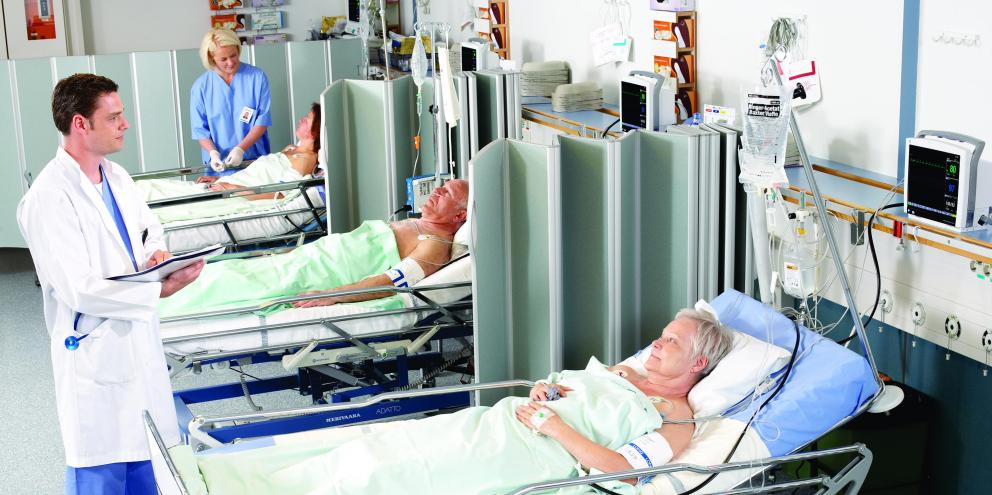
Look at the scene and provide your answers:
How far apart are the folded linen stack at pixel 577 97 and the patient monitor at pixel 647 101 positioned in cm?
78

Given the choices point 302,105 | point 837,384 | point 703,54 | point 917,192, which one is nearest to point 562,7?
point 703,54

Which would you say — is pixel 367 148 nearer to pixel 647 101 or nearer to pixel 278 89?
pixel 647 101

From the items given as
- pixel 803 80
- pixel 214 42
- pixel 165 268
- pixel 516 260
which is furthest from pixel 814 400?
pixel 214 42

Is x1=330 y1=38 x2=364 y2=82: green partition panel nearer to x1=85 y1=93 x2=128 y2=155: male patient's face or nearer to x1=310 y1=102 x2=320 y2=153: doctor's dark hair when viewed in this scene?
x1=310 y1=102 x2=320 y2=153: doctor's dark hair

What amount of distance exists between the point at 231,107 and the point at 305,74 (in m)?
1.06

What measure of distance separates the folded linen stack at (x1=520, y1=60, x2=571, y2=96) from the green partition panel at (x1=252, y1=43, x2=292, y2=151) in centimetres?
214

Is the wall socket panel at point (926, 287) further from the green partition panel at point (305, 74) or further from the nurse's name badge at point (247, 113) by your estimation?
the green partition panel at point (305, 74)

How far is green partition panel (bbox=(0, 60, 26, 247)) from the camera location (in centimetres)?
660

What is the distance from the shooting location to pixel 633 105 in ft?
15.1

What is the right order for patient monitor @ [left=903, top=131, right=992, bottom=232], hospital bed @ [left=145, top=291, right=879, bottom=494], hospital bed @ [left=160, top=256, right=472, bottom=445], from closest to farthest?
hospital bed @ [left=145, top=291, right=879, bottom=494] < patient monitor @ [left=903, top=131, right=992, bottom=232] < hospital bed @ [left=160, top=256, right=472, bottom=445]

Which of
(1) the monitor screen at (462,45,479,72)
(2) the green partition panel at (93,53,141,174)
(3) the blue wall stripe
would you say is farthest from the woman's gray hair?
(2) the green partition panel at (93,53,141,174)

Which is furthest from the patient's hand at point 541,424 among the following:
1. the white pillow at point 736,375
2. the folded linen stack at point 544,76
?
the folded linen stack at point 544,76

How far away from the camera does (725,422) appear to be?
9.68ft

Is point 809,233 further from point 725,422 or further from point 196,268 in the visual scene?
point 196,268
